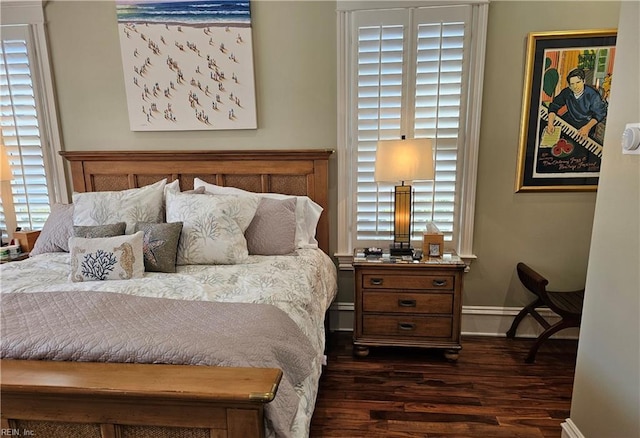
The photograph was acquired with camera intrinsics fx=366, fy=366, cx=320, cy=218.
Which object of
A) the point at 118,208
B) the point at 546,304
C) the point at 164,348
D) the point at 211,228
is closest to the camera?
the point at 164,348

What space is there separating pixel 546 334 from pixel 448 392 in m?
0.80

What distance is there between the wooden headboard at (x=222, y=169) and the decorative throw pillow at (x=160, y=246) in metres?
0.76

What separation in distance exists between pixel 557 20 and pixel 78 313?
10.1 feet

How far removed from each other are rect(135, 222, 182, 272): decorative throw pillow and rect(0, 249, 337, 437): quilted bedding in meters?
0.06

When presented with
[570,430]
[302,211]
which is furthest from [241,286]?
[570,430]

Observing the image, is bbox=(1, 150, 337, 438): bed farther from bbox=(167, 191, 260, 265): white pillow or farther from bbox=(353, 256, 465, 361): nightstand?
bbox=(353, 256, 465, 361): nightstand

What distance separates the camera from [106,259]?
5.89 ft

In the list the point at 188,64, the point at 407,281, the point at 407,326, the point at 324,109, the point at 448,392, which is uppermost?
the point at 188,64

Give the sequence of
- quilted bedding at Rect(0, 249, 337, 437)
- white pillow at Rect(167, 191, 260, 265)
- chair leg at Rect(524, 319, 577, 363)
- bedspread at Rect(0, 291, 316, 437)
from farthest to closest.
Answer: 1. chair leg at Rect(524, 319, 577, 363)
2. white pillow at Rect(167, 191, 260, 265)
3. quilted bedding at Rect(0, 249, 337, 437)
4. bedspread at Rect(0, 291, 316, 437)

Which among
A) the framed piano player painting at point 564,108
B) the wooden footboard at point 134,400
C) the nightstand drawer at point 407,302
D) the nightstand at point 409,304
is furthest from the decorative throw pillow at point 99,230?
the framed piano player painting at point 564,108

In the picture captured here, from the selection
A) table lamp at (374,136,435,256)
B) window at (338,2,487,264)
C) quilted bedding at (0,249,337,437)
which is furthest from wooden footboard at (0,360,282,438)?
window at (338,2,487,264)

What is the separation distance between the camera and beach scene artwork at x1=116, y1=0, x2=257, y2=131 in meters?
2.54

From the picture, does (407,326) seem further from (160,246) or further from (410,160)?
(160,246)

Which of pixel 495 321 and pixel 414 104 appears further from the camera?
pixel 495 321
